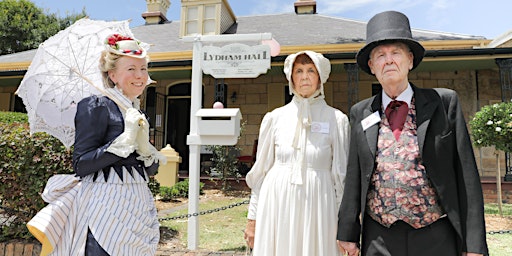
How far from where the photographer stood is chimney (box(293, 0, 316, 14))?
13680 millimetres

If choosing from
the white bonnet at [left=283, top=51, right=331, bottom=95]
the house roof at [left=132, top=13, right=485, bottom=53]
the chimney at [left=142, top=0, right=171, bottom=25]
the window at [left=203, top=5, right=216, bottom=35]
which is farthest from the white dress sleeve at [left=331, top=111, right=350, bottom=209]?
the chimney at [left=142, top=0, right=171, bottom=25]

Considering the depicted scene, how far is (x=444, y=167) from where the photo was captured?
5.03 ft

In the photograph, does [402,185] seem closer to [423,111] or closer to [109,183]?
[423,111]

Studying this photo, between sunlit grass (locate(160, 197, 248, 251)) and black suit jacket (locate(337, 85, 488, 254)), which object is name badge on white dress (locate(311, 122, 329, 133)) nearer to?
black suit jacket (locate(337, 85, 488, 254))

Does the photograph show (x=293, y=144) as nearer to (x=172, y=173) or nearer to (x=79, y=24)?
(x=79, y=24)

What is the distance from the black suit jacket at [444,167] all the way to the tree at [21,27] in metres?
26.0

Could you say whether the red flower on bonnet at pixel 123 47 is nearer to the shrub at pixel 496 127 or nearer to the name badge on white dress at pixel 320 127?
the name badge on white dress at pixel 320 127

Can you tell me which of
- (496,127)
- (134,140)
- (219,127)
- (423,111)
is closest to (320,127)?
(423,111)

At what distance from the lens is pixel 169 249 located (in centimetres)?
430

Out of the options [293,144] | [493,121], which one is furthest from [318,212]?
[493,121]

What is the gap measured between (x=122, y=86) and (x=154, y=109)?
10.3m

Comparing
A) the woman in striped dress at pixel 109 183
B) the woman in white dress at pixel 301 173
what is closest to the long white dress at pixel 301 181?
the woman in white dress at pixel 301 173

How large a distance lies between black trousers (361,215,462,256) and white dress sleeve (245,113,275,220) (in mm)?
872

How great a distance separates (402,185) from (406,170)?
0.07 metres
